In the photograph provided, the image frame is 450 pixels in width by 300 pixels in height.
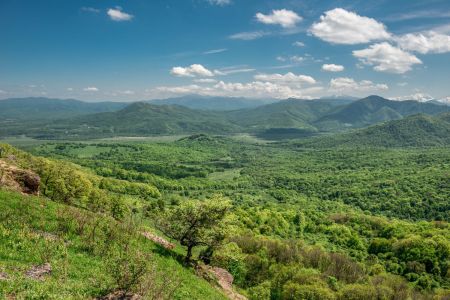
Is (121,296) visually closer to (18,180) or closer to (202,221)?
(202,221)

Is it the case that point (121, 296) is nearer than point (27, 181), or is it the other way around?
point (121, 296)

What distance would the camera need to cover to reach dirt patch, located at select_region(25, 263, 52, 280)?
2389 centimetres

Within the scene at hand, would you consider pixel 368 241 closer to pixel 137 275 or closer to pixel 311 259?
pixel 311 259

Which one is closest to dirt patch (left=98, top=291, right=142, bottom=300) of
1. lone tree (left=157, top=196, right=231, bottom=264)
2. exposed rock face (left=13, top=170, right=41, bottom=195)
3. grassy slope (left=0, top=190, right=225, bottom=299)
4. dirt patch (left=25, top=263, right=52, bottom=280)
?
grassy slope (left=0, top=190, right=225, bottom=299)

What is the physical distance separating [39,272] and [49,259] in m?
2.56

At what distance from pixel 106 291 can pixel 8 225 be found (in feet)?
43.1

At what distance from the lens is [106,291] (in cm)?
2512

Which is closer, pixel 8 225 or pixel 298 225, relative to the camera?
pixel 8 225

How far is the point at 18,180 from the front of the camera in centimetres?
4484

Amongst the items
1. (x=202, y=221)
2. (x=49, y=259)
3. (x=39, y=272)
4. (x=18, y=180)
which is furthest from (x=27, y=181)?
(x=39, y=272)

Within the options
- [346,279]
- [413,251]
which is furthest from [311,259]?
[413,251]

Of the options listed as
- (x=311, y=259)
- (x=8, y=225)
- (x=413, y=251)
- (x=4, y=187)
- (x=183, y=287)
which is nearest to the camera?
(x=8, y=225)

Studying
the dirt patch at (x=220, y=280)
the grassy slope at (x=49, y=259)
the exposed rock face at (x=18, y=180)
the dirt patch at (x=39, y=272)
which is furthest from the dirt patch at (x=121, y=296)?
the exposed rock face at (x=18, y=180)

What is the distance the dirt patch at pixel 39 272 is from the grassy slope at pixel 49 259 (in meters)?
0.41
